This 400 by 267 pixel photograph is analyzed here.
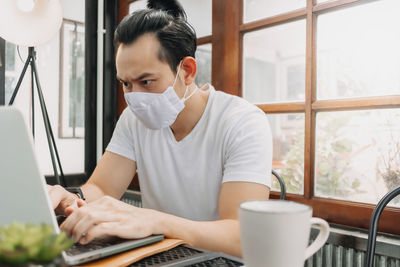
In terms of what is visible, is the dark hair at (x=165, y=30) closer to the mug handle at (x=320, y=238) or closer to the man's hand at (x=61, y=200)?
the man's hand at (x=61, y=200)

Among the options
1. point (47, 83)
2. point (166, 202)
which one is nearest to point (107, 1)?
point (47, 83)

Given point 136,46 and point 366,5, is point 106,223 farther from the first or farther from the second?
point 366,5

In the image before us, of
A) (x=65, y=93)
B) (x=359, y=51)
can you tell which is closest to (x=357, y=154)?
(x=359, y=51)

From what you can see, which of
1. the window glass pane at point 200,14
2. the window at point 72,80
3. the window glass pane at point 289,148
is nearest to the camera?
the window glass pane at point 289,148

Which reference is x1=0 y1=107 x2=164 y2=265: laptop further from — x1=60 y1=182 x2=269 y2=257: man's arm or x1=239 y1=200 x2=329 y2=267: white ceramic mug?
x1=239 y1=200 x2=329 y2=267: white ceramic mug

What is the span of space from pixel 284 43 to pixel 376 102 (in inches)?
20.4

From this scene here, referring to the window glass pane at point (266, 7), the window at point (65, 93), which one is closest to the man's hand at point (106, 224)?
the window glass pane at point (266, 7)

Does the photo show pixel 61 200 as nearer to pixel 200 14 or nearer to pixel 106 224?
pixel 106 224

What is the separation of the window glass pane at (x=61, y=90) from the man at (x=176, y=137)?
108 cm

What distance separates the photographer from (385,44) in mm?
1323

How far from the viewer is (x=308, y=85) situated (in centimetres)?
151

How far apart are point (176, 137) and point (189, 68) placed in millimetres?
263

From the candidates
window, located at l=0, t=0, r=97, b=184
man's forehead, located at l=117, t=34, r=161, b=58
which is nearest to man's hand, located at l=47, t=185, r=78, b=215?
man's forehead, located at l=117, t=34, r=161, b=58

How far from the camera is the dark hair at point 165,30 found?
1187mm
